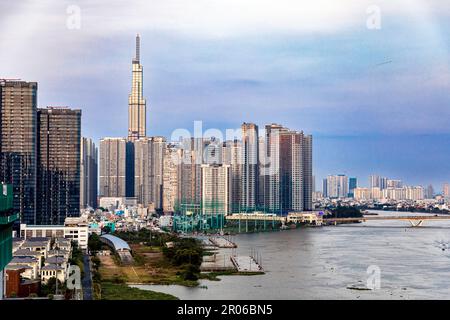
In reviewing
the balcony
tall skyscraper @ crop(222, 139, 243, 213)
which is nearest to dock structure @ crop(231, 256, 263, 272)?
the balcony

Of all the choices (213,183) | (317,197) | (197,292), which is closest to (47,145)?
(213,183)

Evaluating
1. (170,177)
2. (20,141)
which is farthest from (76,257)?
(170,177)

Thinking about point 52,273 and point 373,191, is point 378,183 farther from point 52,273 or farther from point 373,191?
point 52,273

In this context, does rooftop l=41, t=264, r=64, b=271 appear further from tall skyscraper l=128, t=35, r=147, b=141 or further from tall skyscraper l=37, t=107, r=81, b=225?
tall skyscraper l=37, t=107, r=81, b=225

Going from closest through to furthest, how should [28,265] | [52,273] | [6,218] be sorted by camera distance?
1. [6,218]
2. [28,265]
3. [52,273]

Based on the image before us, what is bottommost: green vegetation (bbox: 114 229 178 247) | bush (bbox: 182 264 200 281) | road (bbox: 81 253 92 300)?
green vegetation (bbox: 114 229 178 247)
